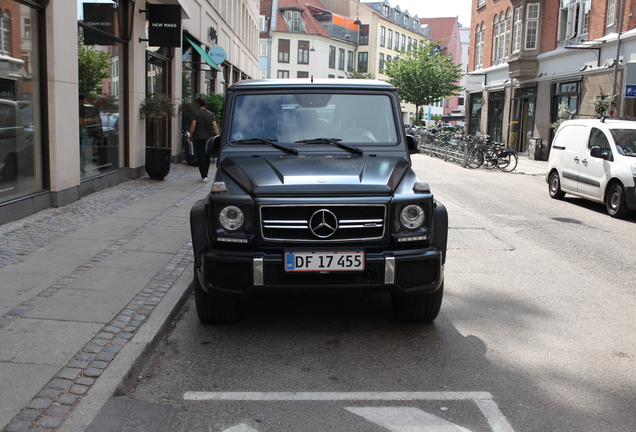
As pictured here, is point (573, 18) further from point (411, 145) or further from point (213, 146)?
point (213, 146)

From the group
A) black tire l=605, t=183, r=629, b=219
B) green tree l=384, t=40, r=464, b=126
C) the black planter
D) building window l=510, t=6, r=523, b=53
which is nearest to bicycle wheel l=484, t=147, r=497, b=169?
building window l=510, t=6, r=523, b=53

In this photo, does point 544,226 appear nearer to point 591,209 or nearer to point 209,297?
point 591,209

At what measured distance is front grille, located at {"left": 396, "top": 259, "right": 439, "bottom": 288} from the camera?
4.54m

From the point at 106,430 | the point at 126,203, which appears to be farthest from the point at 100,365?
the point at 126,203

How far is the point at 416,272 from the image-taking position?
4594 mm

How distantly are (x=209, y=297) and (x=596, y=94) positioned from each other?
75.9ft

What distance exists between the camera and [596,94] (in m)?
24.5

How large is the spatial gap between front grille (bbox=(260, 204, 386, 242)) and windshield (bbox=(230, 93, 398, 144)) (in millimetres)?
1302

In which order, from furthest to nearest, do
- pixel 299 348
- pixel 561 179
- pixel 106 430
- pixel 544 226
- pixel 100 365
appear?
pixel 561 179, pixel 544 226, pixel 299 348, pixel 100 365, pixel 106 430

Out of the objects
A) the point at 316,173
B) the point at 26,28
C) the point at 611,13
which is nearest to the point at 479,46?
the point at 611,13

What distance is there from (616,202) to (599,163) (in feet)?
3.24

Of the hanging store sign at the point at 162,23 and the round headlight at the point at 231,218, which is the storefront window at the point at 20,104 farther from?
the hanging store sign at the point at 162,23

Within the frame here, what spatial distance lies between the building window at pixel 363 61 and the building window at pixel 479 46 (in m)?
48.2

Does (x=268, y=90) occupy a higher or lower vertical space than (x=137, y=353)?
higher
